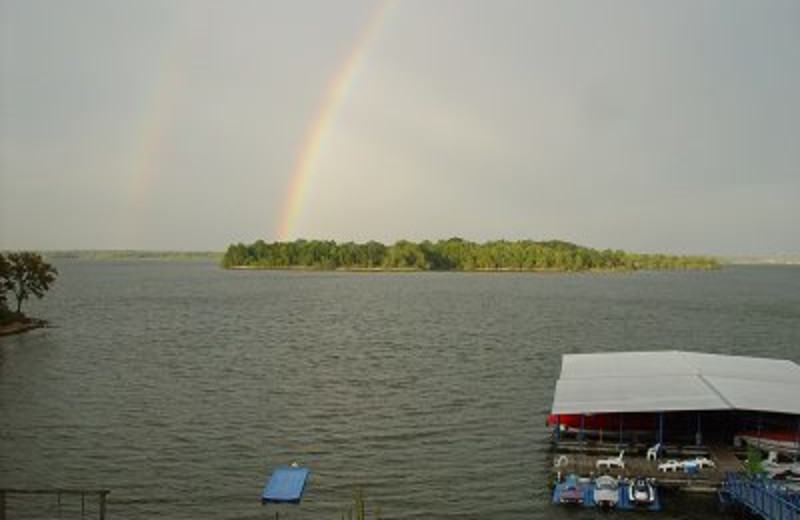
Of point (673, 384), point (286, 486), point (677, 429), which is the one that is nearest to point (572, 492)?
point (677, 429)

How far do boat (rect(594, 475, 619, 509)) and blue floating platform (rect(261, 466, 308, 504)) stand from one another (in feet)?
41.5

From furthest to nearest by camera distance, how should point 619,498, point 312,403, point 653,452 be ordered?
point 312,403
point 653,452
point 619,498

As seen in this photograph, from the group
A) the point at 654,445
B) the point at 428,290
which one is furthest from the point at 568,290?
the point at 654,445

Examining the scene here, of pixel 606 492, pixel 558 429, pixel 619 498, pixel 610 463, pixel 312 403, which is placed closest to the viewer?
pixel 619 498

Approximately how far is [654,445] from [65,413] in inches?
1430

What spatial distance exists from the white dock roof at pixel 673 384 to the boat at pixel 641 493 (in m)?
4.99

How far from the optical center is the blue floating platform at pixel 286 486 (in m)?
33.0

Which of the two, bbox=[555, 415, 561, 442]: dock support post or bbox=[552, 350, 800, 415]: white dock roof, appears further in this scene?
bbox=[555, 415, 561, 442]: dock support post

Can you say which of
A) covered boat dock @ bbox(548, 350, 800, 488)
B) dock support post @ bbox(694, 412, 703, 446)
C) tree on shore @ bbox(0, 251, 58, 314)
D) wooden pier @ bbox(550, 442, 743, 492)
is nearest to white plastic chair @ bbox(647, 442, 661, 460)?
covered boat dock @ bbox(548, 350, 800, 488)

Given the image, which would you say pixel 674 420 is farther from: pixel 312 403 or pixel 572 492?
pixel 312 403

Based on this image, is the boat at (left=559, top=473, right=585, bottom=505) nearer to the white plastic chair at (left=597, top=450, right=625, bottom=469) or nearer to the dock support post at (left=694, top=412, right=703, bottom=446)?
the white plastic chair at (left=597, top=450, right=625, bottom=469)

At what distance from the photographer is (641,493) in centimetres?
3312

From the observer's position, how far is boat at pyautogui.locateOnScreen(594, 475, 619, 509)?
32.8 meters

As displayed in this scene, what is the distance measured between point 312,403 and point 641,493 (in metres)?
26.5
